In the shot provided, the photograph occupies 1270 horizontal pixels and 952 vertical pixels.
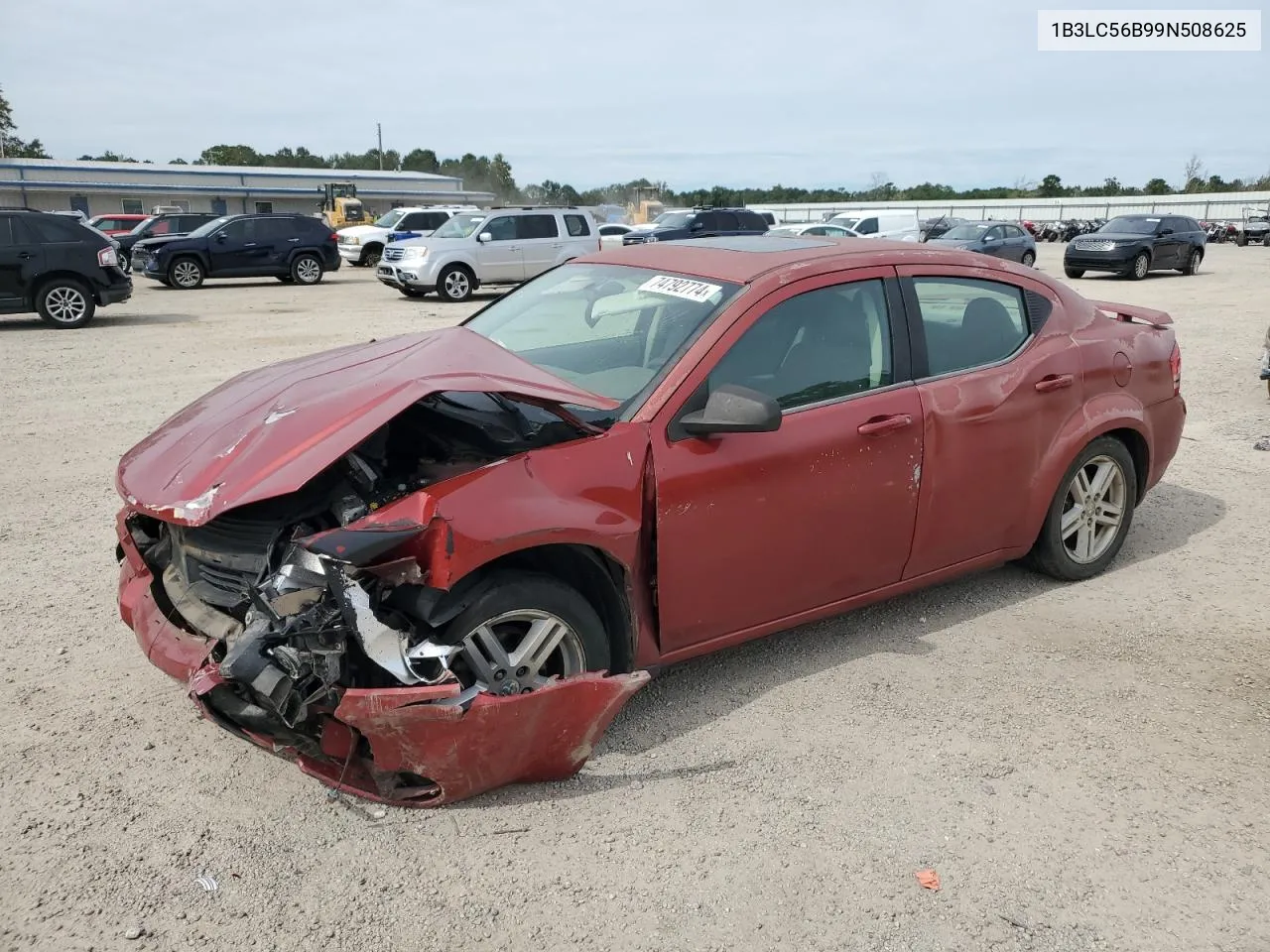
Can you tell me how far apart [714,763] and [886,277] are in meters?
2.06

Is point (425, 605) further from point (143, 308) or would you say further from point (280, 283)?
point (280, 283)

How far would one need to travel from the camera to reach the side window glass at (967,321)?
164 inches

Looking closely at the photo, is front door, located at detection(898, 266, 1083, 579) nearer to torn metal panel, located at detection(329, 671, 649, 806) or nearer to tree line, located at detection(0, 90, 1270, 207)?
torn metal panel, located at detection(329, 671, 649, 806)

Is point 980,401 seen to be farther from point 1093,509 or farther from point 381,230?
point 381,230

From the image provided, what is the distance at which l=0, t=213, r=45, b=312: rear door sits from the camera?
14195mm

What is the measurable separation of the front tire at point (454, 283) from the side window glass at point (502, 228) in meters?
0.93

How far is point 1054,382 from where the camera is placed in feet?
14.6

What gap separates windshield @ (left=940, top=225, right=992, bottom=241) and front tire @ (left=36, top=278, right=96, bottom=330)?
754 inches

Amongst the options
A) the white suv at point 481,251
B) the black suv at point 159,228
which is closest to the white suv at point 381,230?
the black suv at point 159,228

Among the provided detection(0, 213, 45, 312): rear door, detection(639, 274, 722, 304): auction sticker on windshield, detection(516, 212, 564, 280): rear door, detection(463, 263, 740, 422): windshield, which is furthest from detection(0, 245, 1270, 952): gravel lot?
detection(516, 212, 564, 280): rear door

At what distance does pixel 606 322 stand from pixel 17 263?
1368 cm

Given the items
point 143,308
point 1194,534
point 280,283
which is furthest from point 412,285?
point 1194,534

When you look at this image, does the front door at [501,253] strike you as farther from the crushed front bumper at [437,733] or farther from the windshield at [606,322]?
the crushed front bumper at [437,733]

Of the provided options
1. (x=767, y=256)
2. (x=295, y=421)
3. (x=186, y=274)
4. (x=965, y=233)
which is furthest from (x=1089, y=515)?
(x=965, y=233)
